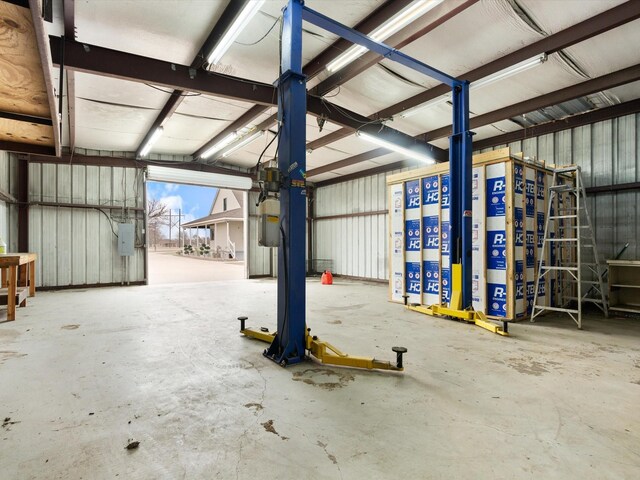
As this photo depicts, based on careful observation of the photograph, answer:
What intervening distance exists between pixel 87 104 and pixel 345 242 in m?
8.84

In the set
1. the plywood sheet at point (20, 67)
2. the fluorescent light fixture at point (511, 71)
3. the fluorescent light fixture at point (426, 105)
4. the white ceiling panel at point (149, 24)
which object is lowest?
the plywood sheet at point (20, 67)

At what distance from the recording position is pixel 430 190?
21.6 feet

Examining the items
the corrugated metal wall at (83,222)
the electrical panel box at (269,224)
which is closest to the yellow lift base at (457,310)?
the electrical panel box at (269,224)

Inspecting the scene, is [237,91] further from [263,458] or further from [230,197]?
[230,197]

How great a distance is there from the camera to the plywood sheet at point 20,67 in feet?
7.01

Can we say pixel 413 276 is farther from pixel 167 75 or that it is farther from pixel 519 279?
pixel 167 75

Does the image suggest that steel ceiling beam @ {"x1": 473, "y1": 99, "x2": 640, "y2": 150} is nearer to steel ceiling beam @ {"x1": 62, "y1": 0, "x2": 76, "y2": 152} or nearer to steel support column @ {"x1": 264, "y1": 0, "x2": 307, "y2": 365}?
steel support column @ {"x1": 264, "y1": 0, "x2": 307, "y2": 365}

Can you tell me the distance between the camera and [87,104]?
667 centimetres

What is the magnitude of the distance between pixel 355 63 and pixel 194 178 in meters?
7.22

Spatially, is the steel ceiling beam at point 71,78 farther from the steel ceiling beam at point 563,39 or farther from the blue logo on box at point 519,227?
the blue logo on box at point 519,227

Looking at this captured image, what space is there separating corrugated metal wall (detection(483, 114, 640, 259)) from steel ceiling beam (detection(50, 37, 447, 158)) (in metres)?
5.09

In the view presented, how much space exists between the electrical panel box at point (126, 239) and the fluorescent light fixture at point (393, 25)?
321 inches

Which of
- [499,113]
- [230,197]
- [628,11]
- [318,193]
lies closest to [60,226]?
[318,193]

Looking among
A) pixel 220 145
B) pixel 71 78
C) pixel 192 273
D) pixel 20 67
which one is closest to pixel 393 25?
pixel 20 67
